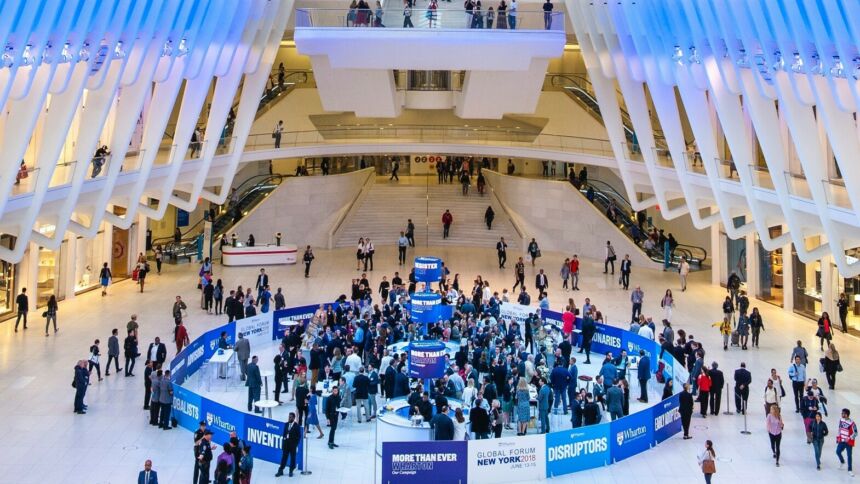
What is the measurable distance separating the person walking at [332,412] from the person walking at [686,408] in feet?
19.7

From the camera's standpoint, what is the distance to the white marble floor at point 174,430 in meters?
16.3

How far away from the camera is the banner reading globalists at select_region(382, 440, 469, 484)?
1513 centimetres

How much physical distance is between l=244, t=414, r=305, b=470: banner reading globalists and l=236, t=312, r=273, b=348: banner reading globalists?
777 centimetres

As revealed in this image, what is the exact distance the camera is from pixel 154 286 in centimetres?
3316

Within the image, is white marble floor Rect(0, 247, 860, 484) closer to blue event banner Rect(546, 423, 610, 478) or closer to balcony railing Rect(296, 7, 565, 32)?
blue event banner Rect(546, 423, 610, 478)

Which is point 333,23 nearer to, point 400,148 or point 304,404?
point 400,148

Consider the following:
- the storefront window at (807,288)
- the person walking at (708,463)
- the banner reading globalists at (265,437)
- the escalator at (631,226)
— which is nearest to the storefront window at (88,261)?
the banner reading globalists at (265,437)

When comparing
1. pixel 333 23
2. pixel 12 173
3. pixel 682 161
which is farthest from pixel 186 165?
pixel 682 161

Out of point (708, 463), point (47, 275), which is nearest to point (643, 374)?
point (708, 463)

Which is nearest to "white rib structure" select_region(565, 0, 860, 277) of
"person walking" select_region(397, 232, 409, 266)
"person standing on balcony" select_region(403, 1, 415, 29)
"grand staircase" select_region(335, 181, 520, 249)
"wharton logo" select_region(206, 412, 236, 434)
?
"person standing on balcony" select_region(403, 1, 415, 29)

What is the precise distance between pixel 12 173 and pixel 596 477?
43.5 feet

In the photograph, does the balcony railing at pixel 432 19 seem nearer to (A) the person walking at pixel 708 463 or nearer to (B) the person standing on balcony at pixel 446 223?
(B) the person standing on balcony at pixel 446 223

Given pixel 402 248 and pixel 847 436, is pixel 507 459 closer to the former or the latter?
pixel 847 436

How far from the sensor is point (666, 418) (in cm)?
1788
